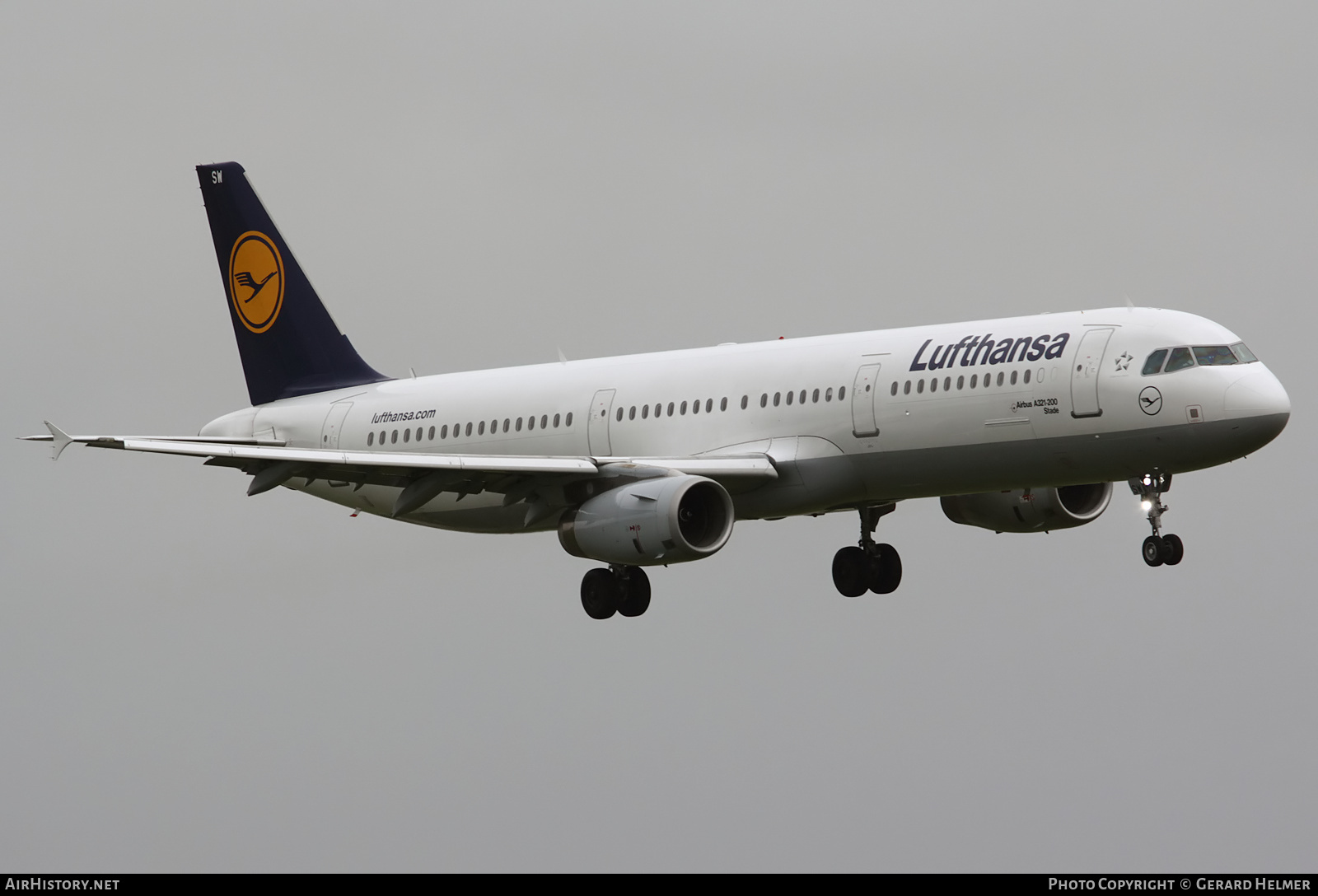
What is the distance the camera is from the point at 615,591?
124ft

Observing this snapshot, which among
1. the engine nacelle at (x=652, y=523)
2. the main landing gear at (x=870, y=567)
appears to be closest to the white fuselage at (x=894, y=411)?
the engine nacelle at (x=652, y=523)

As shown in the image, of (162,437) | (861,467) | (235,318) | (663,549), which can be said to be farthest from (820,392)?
(235,318)

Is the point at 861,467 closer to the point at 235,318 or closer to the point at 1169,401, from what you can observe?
the point at 1169,401

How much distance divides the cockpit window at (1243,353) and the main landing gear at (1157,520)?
2300 millimetres

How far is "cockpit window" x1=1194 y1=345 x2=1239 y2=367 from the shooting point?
3300cm

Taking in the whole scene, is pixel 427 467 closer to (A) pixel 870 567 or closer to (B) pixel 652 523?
(B) pixel 652 523

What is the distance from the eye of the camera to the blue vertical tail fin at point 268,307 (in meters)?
45.7

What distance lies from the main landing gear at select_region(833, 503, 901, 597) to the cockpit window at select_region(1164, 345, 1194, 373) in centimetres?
900

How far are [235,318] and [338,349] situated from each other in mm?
2968

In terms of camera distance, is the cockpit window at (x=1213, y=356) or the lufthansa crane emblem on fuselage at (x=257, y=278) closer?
the cockpit window at (x=1213, y=356)

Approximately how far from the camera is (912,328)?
3594 cm

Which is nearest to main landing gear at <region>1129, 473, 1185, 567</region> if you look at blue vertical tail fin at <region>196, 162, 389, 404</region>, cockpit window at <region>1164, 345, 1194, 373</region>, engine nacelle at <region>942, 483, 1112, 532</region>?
cockpit window at <region>1164, 345, 1194, 373</region>

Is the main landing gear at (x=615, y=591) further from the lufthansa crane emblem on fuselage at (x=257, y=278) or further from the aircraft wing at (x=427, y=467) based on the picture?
the lufthansa crane emblem on fuselage at (x=257, y=278)

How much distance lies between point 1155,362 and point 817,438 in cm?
622
